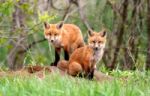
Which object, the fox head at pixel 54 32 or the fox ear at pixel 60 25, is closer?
the fox head at pixel 54 32

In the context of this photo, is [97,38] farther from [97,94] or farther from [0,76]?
[97,94]

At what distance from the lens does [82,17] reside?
60.6 feet

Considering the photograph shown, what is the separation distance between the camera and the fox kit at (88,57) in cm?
1122

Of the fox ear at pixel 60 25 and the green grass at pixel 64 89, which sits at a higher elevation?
the fox ear at pixel 60 25

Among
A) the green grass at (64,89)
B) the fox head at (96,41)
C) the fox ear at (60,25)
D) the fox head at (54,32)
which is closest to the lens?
the green grass at (64,89)

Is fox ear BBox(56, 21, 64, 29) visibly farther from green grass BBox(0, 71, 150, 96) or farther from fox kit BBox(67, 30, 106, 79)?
green grass BBox(0, 71, 150, 96)

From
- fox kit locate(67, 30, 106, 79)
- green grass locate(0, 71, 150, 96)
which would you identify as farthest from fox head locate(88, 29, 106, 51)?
green grass locate(0, 71, 150, 96)

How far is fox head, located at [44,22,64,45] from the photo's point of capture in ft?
40.1

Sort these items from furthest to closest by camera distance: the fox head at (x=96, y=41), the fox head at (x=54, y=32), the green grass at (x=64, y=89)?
1. the fox head at (x=54, y=32)
2. the fox head at (x=96, y=41)
3. the green grass at (x=64, y=89)

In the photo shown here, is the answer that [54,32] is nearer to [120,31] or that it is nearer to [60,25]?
[60,25]

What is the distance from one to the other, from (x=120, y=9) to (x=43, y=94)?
10.8m

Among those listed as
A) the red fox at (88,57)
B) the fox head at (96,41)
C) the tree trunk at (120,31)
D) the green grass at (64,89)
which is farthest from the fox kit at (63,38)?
the tree trunk at (120,31)

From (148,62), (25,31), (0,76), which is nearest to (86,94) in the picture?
(0,76)

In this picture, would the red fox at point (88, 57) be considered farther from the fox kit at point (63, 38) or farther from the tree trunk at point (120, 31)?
the tree trunk at point (120, 31)
